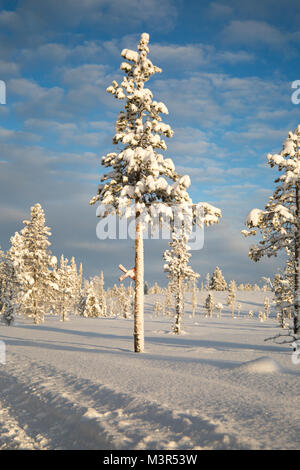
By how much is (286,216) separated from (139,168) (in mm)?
7275

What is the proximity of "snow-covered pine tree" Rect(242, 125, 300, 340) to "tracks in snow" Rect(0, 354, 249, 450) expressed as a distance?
10564 millimetres

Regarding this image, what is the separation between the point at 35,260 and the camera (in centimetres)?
3831

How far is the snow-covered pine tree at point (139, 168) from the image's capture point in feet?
52.1

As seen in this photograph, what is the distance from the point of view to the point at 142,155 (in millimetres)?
15742

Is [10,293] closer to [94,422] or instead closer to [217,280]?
[94,422]

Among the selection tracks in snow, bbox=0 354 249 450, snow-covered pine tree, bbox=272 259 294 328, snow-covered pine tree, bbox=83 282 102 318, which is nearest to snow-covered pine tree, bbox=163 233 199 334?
snow-covered pine tree, bbox=272 259 294 328

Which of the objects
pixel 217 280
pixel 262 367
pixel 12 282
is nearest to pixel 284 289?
pixel 262 367

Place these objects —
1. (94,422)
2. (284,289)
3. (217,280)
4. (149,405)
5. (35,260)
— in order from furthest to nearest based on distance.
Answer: (217,280)
(35,260)
(284,289)
(149,405)
(94,422)

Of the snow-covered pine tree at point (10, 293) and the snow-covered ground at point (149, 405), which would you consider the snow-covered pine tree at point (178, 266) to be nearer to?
the snow-covered pine tree at point (10, 293)

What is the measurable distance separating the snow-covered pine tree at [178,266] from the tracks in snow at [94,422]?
26253 millimetres

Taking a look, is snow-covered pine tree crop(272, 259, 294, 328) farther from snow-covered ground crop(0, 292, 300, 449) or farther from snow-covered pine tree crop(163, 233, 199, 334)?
snow-covered pine tree crop(163, 233, 199, 334)
